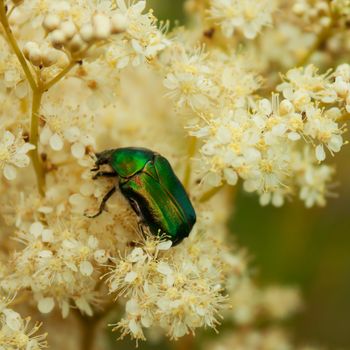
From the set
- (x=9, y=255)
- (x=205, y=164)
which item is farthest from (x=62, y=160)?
(x=205, y=164)

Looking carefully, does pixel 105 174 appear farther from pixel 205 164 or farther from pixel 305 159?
pixel 305 159

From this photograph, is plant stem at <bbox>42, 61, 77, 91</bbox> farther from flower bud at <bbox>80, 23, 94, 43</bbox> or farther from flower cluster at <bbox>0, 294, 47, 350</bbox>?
flower cluster at <bbox>0, 294, 47, 350</bbox>

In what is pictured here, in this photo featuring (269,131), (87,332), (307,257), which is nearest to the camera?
(269,131)

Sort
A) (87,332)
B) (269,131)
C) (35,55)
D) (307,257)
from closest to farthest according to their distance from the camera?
(35,55) → (269,131) → (87,332) → (307,257)

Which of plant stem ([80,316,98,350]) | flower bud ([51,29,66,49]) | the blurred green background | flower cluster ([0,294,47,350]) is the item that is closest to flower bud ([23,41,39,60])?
flower bud ([51,29,66,49])

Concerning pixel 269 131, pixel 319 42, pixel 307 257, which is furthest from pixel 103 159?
pixel 307 257

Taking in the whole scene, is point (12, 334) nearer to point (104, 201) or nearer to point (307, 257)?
point (104, 201)
